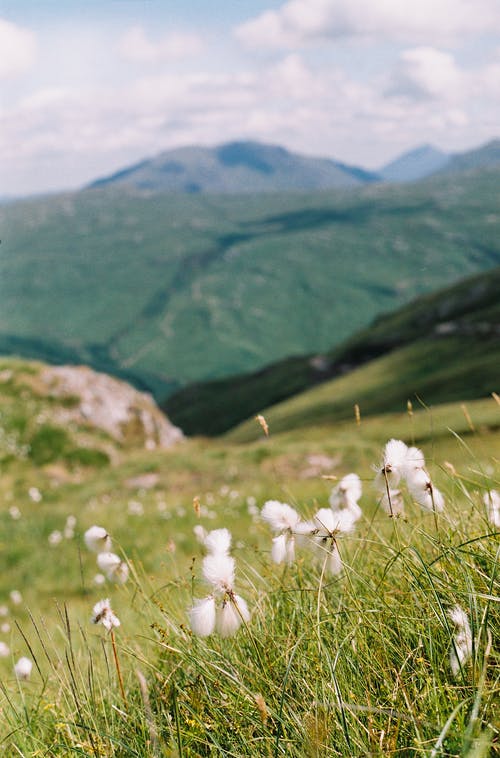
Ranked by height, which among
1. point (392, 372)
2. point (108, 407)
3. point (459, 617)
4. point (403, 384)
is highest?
point (459, 617)

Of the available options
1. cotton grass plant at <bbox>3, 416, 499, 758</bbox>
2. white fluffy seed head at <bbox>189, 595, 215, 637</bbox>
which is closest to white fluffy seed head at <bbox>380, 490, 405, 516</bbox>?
cotton grass plant at <bbox>3, 416, 499, 758</bbox>

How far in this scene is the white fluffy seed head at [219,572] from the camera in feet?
8.48

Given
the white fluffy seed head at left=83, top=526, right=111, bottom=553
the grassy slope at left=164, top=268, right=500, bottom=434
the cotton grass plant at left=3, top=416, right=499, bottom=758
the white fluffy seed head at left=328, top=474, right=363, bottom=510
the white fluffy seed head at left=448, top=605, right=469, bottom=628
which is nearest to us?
the cotton grass plant at left=3, top=416, right=499, bottom=758

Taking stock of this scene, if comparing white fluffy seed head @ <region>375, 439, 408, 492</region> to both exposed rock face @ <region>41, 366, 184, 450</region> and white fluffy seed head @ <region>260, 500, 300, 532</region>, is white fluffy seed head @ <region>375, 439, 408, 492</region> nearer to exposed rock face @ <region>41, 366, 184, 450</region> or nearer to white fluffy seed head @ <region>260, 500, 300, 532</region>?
white fluffy seed head @ <region>260, 500, 300, 532</region>

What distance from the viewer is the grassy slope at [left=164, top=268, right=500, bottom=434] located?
76775 millimetres

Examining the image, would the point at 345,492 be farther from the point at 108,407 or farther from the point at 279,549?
the point at 108,407

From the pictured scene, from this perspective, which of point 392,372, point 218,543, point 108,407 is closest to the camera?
point 218,543

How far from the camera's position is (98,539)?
11.4 feet

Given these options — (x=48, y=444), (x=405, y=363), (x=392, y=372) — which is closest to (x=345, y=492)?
(x=48, y=444)

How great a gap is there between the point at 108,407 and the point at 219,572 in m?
29.1

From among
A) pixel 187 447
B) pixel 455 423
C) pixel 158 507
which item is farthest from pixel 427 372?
pixel 158 507

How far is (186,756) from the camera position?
2.54 meters

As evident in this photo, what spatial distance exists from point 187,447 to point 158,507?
18.7 meters

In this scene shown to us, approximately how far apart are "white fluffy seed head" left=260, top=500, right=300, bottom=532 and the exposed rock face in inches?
1035
